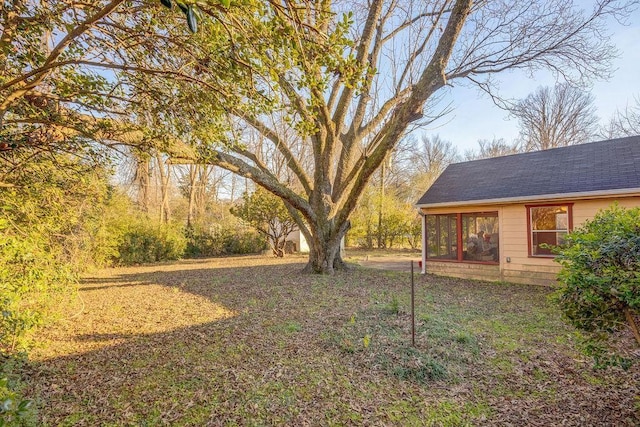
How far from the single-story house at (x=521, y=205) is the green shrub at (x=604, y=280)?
471 centimetres

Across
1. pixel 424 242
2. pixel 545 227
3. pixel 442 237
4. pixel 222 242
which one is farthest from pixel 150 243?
pixel 545 227

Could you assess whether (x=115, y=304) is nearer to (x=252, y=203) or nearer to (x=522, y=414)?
(x=522, y=414)

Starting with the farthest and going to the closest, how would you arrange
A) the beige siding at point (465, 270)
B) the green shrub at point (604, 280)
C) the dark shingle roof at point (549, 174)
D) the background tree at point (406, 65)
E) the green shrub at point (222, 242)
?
1. the green shrub at point (222, 242)
2. the beige siding at point (465, 270)
3. the dark shingle roof at point (549, 174)
4. the background tree at point (406, 65)
5. the green shrub at point (604, 280)

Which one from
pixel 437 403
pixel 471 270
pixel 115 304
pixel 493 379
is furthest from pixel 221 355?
pixel 471 270

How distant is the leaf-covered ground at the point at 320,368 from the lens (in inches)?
103

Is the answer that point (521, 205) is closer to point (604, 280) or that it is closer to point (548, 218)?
point (548, 218)

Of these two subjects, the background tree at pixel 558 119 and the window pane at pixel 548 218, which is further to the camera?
the background tree at pixel 558 119

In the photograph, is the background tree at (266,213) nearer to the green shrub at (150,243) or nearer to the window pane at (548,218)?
the green shrub at (150,243)

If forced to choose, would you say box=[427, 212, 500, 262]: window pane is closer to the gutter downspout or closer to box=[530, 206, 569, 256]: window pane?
the gutter downspout

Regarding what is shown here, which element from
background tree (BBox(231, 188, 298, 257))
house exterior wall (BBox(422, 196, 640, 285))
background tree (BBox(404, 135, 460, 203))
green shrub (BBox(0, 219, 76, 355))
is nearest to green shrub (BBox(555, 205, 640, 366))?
green shrub (BBox(0, 219, 76, 355))

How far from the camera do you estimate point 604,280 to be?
7.63 feet

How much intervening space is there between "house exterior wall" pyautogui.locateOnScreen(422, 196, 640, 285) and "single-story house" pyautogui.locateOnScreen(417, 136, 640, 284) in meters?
0.02

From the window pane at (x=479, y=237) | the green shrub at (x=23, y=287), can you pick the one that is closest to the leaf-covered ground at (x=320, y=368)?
the green shrub at (x=23, y=287)

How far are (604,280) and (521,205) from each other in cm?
659
